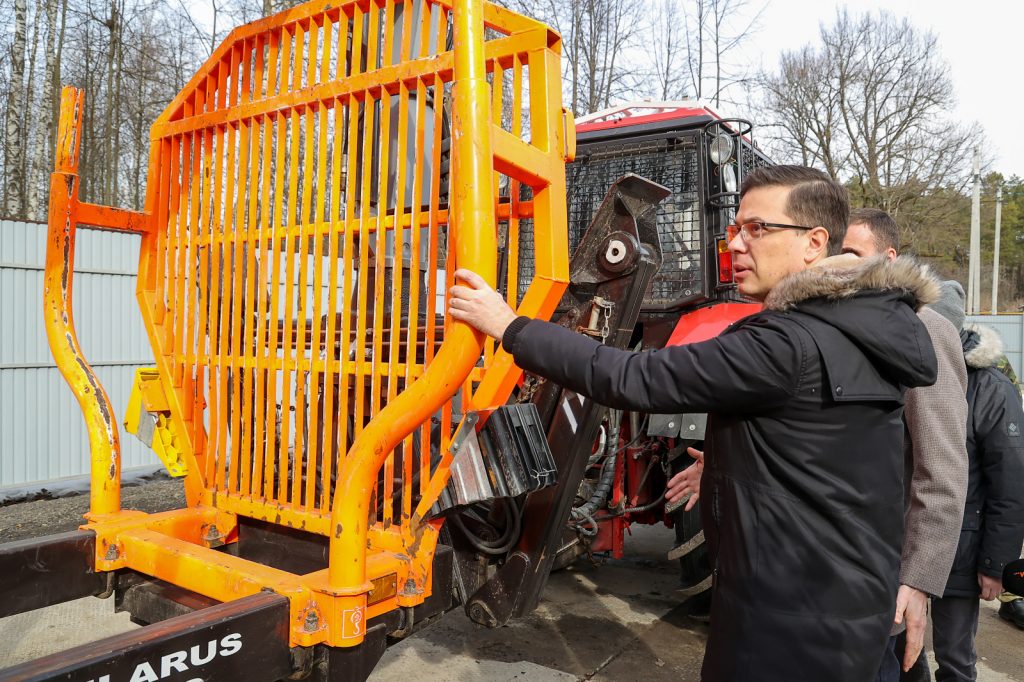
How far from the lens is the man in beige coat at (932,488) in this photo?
2.05 meters

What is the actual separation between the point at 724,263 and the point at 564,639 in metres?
2.24

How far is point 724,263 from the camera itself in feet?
13.0

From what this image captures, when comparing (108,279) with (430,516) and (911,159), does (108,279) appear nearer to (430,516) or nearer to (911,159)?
(430,516)

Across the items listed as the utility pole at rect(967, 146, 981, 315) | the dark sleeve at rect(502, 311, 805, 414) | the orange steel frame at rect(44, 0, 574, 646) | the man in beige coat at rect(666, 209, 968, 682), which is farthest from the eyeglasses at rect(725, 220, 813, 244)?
the utility pole at rect(967, 146, 981, 315)

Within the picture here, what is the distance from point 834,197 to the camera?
1.64 meters

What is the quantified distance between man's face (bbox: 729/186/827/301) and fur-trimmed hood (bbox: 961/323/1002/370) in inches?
49.6

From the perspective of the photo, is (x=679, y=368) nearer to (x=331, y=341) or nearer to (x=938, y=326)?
(x=331, y=341)

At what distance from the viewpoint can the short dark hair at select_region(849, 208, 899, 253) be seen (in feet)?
8.30

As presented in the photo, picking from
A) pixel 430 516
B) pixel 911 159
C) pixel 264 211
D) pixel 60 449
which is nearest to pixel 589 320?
pixel 430 516

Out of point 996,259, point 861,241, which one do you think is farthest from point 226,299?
point 996,259

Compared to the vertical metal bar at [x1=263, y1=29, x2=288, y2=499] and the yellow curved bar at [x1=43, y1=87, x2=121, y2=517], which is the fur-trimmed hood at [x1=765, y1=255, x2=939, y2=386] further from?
the yellow curved bar at [x1=43, y1=87, x2=121, y2=517]

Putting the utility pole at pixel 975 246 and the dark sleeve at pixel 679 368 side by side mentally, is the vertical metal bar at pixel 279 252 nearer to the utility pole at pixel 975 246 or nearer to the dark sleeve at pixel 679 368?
the dark sleeve at pixel 679 368

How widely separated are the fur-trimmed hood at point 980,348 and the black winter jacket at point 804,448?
46.8 inches

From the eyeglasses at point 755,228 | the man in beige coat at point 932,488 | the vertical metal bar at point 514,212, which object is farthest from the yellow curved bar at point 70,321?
the man in beige coat at point 932,488
